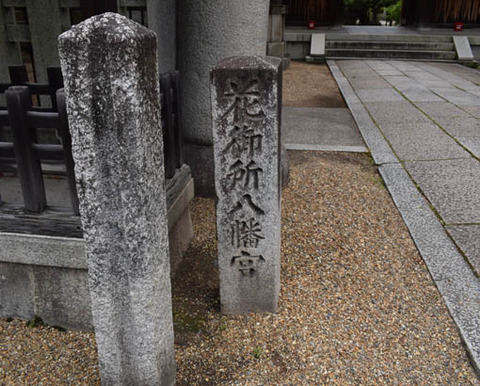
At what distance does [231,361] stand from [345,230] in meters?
1.76

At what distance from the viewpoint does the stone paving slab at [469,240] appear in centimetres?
321

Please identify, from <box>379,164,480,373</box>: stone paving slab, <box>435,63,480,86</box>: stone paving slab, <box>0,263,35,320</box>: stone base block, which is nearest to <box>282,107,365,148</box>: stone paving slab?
<box>379,164,480,373</box>: stone paving slab

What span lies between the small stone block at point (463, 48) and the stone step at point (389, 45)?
21 centimetres

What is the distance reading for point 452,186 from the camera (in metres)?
4.48

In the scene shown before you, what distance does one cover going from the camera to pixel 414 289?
3.00 meters

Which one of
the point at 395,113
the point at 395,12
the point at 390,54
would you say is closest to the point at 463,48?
the point at 390,54

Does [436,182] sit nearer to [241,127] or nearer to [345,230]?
[345,230]

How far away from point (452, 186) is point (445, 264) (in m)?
1.54

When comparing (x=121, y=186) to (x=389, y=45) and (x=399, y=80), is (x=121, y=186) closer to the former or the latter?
(x=399, y=80)

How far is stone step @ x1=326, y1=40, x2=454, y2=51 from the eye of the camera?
1315cm

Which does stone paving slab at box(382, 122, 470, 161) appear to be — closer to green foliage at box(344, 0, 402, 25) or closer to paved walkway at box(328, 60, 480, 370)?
paved walkway at box(328, 60, 480, 370)

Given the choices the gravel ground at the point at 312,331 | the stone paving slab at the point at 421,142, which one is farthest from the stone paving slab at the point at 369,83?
the gravel ground at the point at 312,331

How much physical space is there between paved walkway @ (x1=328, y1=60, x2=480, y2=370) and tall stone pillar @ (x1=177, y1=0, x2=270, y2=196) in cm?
195

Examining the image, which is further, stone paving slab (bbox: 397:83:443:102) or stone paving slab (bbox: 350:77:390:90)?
stone paving slab (bbox: 350:77:390:90)
